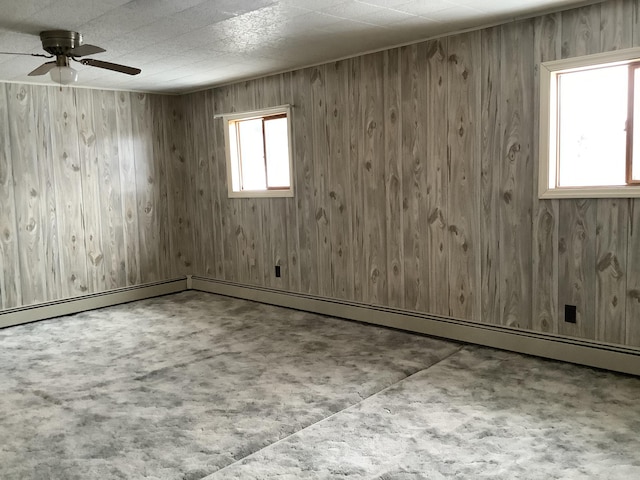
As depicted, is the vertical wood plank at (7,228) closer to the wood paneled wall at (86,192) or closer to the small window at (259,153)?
the wood paneled wall at (86,192)

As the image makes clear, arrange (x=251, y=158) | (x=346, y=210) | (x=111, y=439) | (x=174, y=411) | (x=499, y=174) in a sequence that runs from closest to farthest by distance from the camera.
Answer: (x=111, y=439), (x=174, y=411), (x=499, y=174), (x=346, y=210), (x=251, y=158)

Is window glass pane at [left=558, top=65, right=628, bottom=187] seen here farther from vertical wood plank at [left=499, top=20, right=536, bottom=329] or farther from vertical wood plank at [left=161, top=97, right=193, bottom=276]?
vertical wood plank at [left=161, top=97, right=193, bottom=276]

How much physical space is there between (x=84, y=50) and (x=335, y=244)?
102 inches

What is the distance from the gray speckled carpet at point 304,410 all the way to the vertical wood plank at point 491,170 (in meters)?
0.44

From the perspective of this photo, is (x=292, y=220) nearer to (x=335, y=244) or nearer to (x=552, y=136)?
(x=335, y=244)

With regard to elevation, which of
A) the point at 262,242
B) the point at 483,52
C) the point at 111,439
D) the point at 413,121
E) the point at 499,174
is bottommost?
the point at 111,439

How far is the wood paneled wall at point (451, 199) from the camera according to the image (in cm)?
354

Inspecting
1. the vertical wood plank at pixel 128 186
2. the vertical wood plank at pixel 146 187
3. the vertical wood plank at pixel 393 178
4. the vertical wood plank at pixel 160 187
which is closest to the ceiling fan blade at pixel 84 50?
the vertical wood plank at pixel 393 178

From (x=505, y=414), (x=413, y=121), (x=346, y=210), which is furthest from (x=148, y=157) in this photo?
A: (x=505, y=414)

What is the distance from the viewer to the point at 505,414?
2973mm

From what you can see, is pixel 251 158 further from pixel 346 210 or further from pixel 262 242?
pixel 346 210

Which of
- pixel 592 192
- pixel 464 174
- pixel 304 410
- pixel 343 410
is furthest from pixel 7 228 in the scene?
pixel 592 192

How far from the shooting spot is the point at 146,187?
6348mm

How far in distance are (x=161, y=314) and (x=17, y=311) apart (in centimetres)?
132
